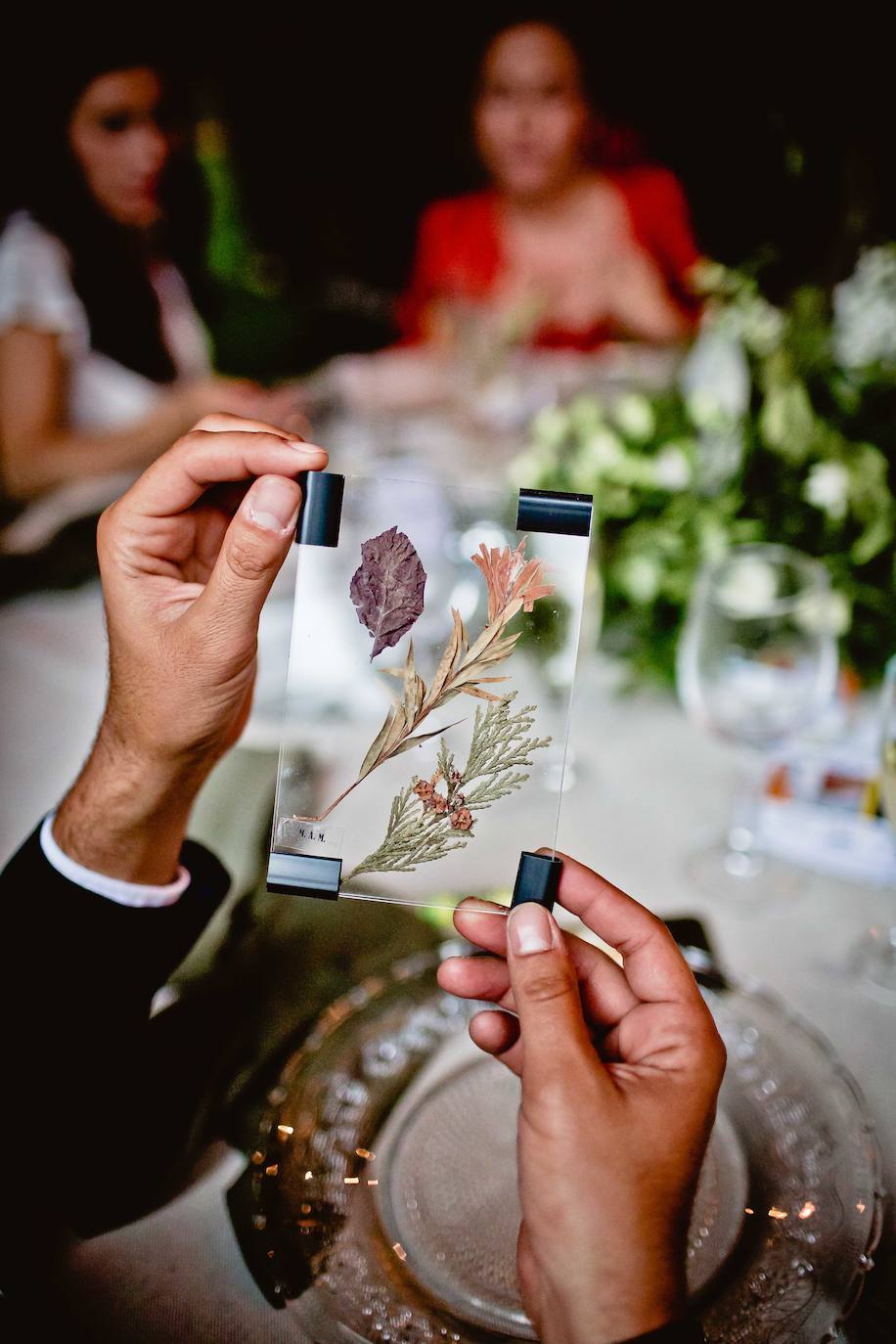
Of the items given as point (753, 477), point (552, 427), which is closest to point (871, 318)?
point (753, 477)

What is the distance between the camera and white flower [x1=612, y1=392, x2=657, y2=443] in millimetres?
924

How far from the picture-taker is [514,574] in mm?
446

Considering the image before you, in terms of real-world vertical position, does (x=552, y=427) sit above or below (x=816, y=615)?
above

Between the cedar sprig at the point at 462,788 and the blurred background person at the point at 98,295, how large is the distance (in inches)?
51.4

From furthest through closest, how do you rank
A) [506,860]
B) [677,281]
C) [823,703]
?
1. [677,281]
2. [823,703]
3. [506,860]

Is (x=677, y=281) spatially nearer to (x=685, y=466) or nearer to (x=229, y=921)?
(x=685, y=466)

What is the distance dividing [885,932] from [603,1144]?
0.40 meters

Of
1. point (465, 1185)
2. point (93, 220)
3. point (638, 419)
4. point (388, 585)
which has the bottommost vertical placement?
point (465, 1185)

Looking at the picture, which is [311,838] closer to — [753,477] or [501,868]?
[501,868]

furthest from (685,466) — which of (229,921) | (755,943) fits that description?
(229,921)

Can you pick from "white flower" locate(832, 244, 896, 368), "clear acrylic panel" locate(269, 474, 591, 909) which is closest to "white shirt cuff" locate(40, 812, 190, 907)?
"clear acrylic panel" locate(269, 474, 591, 909)

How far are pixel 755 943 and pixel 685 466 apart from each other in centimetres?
50

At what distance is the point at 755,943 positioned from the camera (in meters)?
0.65

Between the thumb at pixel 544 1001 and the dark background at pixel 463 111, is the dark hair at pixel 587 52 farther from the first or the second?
the thumb at pixel 544 1001
